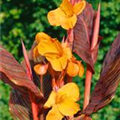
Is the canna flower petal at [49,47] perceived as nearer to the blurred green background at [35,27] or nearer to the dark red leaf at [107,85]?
the dark red leaf at [107,85]

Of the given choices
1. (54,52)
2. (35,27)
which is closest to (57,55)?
(54,52)

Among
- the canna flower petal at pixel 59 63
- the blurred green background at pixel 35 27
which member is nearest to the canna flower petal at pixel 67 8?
the canna flower petal at pixel 59 63

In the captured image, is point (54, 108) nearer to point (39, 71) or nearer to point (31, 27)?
point (39, 71)

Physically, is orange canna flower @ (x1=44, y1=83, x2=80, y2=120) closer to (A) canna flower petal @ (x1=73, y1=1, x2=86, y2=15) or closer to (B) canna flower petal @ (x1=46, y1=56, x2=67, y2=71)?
(B) canna flower petal @ (x1=46, y1=56, x2=67, y2=71)

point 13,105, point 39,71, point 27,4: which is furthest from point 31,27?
point 39,71

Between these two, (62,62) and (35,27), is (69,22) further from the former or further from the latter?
(35,27)

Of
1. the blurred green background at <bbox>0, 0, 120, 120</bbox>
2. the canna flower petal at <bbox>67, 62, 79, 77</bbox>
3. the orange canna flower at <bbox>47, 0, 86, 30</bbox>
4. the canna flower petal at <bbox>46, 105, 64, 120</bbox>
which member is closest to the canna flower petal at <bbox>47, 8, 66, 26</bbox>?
the orange canna flower at <bbox>47, 0, 86, 30</bbox>

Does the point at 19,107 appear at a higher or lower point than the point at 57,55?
lower
